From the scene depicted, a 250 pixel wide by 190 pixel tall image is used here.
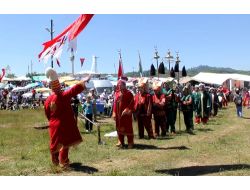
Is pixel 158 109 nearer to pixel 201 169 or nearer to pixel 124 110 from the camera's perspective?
pixel 124 110

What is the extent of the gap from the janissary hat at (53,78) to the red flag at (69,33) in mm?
550

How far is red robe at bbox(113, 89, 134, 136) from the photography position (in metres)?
10.8

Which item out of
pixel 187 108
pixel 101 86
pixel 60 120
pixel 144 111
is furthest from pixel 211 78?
pixel 60 120

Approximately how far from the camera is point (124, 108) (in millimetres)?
10820

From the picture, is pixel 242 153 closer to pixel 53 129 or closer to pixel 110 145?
pixel 110 145

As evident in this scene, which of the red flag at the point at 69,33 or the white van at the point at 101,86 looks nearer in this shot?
the red flag at the point at 69,33

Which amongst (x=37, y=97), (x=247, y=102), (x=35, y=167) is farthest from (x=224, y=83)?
(x=35, y=167)

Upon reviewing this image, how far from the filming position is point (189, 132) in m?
14.6

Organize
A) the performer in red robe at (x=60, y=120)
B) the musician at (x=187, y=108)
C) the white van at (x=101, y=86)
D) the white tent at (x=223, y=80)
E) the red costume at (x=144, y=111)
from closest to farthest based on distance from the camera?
the performer in red robe at (x=60, y=120) < the red costume at (x=144, y=111) < the musician at (x=187, y=108) < the white van at (x=101, y=86) < the white tent at (x=223, y=80)

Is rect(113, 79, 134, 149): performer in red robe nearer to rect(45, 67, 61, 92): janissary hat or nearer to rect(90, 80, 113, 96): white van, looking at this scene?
rect(45, 67, 61, 92): janissary hat

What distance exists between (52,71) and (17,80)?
55.3 m

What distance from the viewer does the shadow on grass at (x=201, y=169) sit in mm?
7704

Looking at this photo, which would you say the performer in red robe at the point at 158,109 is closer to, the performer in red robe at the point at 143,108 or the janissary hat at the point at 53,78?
the performer in red robe at the point at 143,108

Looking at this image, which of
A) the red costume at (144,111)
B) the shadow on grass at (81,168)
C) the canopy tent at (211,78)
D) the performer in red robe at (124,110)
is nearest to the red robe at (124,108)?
the performer in red robe at (124,110)
